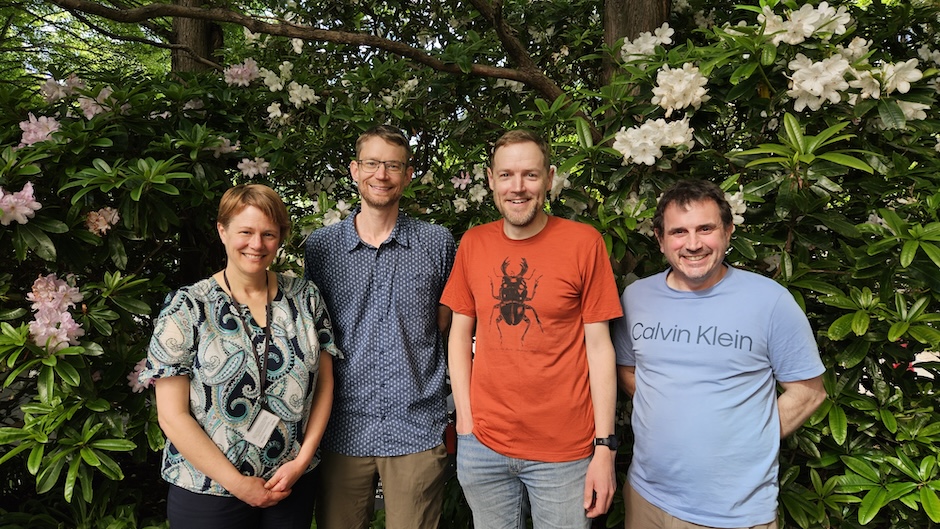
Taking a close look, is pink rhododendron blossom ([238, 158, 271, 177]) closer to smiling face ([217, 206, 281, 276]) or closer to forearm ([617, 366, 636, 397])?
smiling face ([217, 206, 281, 276])

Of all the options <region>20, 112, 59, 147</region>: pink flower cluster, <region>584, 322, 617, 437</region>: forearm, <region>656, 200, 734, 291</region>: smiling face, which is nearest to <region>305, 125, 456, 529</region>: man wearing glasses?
<region>584, 322, 617, 437</region>: forearm

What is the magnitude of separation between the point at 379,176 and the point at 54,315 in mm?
1163

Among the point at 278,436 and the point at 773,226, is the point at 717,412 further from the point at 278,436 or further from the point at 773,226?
the point at 278,436

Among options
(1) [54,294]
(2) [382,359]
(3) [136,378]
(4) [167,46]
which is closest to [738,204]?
(2) [382,359]

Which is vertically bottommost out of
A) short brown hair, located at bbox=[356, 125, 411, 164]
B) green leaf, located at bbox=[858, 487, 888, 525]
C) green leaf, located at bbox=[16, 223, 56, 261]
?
green leaf, located at bbox=[858, 487, 888, 525]

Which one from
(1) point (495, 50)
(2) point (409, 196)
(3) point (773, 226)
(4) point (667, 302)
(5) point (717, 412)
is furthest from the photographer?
(1) point (495, 50)

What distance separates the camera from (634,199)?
79.1 inches

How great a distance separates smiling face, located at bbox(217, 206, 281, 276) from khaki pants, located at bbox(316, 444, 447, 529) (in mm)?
673

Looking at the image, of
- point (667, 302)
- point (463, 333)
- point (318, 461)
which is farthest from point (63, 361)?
point (667, 302)

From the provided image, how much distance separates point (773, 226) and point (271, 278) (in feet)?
5.21

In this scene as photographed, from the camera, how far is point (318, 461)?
6.06 feet

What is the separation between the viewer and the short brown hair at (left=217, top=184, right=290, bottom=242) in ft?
5.52

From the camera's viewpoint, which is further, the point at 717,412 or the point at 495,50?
the point at 495,50

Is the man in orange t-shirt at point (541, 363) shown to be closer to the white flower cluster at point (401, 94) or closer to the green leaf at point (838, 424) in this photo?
the green leaf at point (838, 424)
